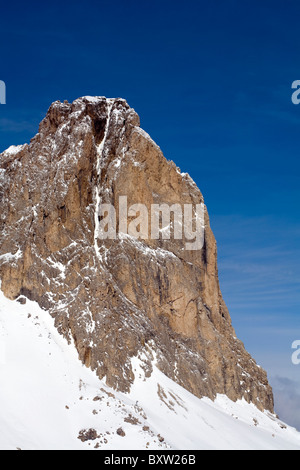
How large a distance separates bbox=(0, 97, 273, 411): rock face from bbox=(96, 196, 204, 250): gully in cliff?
818 millimetres

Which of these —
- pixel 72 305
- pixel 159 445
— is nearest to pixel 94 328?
pixel 72 305

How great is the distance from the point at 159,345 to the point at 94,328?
35.7ft

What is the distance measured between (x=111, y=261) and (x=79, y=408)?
79.9 ft

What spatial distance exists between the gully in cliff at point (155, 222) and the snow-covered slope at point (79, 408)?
639 inches

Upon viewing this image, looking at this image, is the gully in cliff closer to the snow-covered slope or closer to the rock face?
the rock face

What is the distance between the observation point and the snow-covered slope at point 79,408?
172 feet

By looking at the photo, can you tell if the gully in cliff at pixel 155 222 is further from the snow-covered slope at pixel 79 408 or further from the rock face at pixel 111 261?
the snow-covered slope at pixel 79 408

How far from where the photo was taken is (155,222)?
8494cm

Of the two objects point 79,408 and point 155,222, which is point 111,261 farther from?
point 79,408

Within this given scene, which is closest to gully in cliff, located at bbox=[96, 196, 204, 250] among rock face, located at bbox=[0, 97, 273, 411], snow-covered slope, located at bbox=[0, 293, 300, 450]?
rock face, located at bbox=[0, 97, 273, 411]

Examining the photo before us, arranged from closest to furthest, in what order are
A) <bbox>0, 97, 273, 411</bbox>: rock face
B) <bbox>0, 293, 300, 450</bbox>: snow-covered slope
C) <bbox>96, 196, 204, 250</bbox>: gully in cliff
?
<bbox>0, 293, 300, 450</bbox>: snow-covered slope, <bbox>0, 97, 273, 411</bbox>: rock face, <bbox>96, 196, 204, 250</bbox>: gully in cliff

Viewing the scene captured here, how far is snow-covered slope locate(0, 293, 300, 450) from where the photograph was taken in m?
52.3

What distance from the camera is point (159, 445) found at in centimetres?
5500
